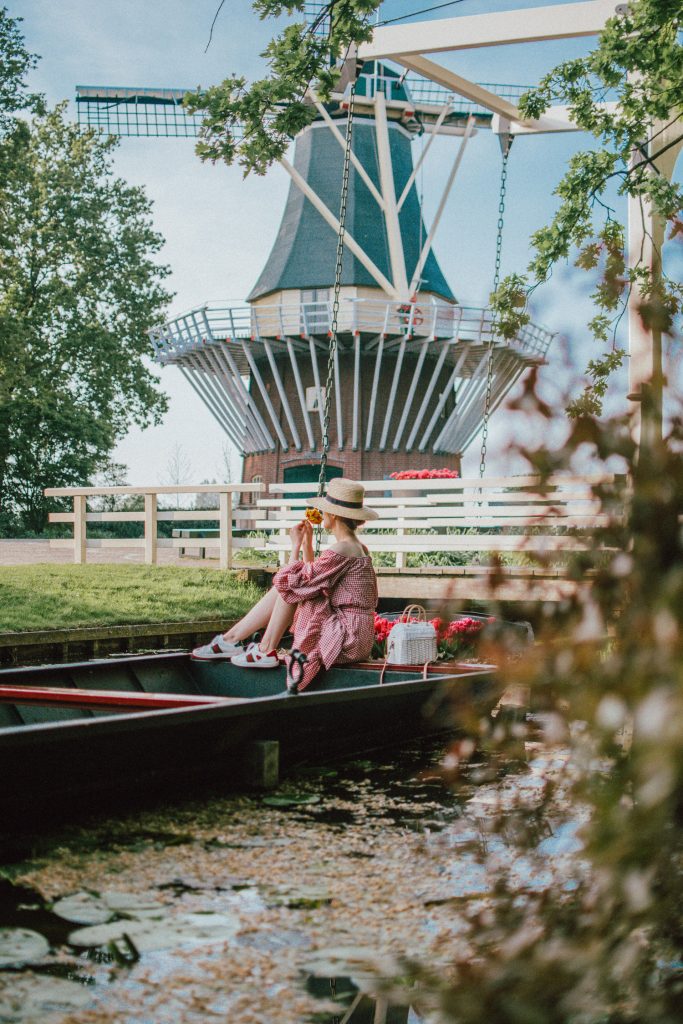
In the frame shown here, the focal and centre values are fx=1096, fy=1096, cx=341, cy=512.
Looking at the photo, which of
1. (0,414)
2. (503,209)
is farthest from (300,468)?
(503,209)

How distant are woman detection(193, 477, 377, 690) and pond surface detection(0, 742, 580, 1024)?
4.31ft

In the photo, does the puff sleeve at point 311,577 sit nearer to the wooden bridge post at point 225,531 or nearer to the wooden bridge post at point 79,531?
the wooden bridge post at point 225,531

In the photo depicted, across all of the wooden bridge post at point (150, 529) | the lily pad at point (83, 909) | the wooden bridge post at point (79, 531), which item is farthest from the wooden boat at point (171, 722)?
the wooden bridge post at point (79, 531)

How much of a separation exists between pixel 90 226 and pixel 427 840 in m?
25.2

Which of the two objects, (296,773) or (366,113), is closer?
(296,773)

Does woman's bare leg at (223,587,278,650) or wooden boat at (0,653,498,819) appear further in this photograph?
woman's bare leg at (223,587,278,650)

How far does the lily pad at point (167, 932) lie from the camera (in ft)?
8.80

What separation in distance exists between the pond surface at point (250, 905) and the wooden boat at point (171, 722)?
0.16 metres

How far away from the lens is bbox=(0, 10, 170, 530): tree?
25062 millimetres

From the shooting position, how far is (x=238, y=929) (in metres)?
2.78

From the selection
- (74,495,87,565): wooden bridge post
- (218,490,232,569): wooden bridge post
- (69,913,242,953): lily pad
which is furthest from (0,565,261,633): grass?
(69,913,242,953): lily pad

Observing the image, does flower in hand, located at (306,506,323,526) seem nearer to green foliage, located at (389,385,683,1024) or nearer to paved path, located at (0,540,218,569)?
green foliage, located at (389,385,683,1024)

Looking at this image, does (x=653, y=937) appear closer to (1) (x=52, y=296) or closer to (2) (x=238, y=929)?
(2) (x=238, y=929)

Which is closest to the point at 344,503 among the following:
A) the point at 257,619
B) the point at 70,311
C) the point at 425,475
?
the point at 257,619
